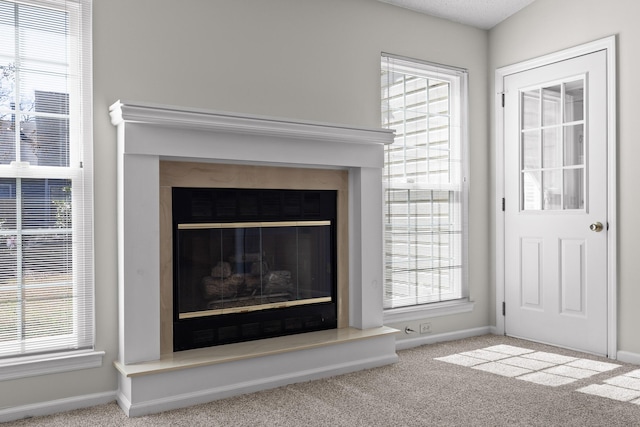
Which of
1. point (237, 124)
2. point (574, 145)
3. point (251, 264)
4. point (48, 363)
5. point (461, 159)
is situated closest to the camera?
point (48, 363)

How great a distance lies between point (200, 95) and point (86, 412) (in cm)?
182

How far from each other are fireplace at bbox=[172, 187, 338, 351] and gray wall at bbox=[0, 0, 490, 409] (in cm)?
39

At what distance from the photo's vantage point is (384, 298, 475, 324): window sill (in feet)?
12.5

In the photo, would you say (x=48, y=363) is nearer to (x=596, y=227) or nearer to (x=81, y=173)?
(x=81, y=173)

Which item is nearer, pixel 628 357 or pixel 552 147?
pixel 628 357

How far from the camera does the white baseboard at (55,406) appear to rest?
254cm

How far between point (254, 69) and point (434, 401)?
219 cm

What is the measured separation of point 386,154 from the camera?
3852 mm

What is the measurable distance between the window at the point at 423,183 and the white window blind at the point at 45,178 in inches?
79.7

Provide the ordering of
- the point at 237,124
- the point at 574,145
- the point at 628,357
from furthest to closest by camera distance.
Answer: the point at 574,145
the point at 628,357
the point at 237,124

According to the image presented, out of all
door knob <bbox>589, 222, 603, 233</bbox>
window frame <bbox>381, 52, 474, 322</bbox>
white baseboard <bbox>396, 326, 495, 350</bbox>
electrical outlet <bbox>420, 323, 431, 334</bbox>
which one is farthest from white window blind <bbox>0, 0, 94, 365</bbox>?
door knob <bbox>589, 222, 603, 233</bbox>

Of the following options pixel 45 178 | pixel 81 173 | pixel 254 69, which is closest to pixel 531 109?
pixel 254 69

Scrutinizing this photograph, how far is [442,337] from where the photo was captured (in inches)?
161

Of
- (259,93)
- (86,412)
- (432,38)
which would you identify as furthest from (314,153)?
(86,412)
